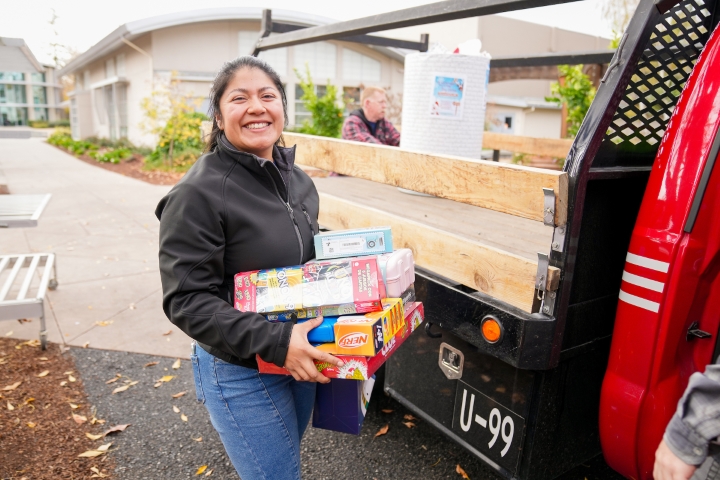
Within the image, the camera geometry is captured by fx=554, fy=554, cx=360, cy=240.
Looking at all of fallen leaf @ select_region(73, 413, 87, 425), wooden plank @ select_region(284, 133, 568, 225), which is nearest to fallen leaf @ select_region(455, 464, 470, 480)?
wooden plank @ select_region(284, 133, 568, 225)

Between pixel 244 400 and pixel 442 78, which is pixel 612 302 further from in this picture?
pixel 442 78

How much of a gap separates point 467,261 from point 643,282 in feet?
1.95

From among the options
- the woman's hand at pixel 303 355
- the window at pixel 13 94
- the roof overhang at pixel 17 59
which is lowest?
the woman's hand at pixel 303 355

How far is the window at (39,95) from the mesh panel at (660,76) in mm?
63979

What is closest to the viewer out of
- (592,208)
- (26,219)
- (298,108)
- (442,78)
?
(592,208)

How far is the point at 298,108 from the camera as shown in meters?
18.6

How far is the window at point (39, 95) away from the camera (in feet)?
181

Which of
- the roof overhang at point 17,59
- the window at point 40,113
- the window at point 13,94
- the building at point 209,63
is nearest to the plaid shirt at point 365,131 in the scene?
the roof overhang at point 17,59

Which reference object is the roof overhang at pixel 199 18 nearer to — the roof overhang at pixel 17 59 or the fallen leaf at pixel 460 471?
the roof overhang at pixel 17 59

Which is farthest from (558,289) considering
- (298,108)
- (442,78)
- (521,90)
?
(521,90)

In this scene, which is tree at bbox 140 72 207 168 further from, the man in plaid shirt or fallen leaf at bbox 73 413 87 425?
fallen leaf at bbox 73 413 87 425

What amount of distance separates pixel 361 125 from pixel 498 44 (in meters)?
28.1

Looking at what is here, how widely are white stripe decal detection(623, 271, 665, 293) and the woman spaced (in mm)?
1004

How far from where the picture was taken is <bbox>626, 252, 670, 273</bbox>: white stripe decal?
1691 mm
